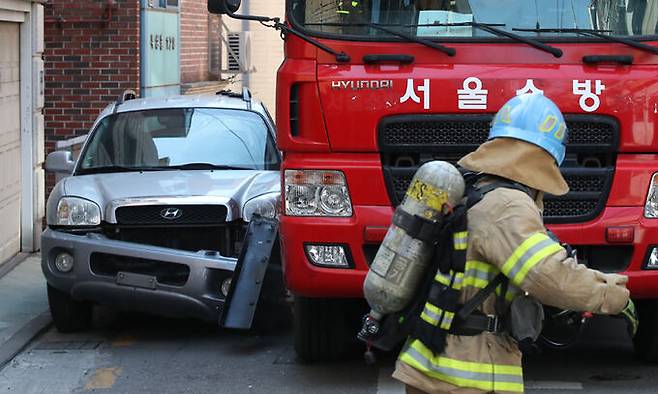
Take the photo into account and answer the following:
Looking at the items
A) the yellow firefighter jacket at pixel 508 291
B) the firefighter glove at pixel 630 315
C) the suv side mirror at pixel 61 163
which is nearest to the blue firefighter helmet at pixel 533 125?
the yellow firefighter jacket at pixel 508 291

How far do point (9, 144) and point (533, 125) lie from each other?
880 centimetres

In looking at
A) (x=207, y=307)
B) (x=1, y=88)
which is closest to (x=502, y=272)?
(x=207, y=307)

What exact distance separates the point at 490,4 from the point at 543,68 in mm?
476

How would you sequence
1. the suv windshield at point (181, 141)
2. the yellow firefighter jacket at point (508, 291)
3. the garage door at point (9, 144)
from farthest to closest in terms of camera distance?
the garage door at point (9, 144), the suv windshield at point (181, 141), the yellow firefighter jacket at point (508, 291)

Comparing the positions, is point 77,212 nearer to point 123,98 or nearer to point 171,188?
point 171,188

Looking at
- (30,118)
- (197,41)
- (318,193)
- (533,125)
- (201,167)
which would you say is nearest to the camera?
(533,125)

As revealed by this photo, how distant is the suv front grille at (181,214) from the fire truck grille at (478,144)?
71.5 inches

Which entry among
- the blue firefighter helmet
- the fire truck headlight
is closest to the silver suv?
the fire truck headlight

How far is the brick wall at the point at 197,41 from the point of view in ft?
59.7

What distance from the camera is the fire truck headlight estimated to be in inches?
259

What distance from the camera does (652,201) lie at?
6.60 m

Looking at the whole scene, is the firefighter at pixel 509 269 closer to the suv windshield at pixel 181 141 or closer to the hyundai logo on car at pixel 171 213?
the hyundai logo on car at pixel 171 213

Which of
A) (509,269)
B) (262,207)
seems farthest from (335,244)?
(509,269)

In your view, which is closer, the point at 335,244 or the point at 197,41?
the point at 335,244
